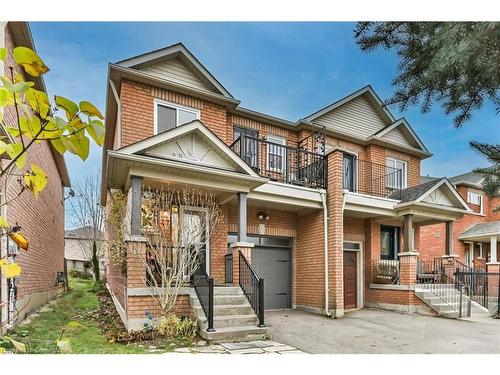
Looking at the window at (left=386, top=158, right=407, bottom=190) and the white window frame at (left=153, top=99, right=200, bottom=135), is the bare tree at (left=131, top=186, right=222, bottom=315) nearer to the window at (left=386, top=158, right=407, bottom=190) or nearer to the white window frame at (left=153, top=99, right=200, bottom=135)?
the white window frame at (left=153, top=99, right=200, bottom=135)

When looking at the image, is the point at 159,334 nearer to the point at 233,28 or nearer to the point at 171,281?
the point at 171,281

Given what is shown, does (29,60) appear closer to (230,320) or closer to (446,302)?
(230,320)

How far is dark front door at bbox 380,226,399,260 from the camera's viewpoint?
10.1 m

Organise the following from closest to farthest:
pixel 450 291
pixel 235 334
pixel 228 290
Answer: pixel 235 334 < pixel 228 290 < pixel 450 291

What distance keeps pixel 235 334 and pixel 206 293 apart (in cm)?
71

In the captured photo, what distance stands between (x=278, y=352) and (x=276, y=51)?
13.5 feet

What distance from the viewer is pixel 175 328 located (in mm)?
5207

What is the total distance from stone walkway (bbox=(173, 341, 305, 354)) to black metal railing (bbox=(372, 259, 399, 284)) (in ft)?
16.8

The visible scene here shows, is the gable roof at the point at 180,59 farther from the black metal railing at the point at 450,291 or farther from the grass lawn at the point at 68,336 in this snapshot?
the black metal railing at the point at 450,291

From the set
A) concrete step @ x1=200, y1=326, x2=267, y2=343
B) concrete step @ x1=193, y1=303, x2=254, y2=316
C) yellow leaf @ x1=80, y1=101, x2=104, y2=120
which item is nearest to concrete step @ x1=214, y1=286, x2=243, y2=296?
concrete step @ x1=193, y1=303, x2=254, y2=316

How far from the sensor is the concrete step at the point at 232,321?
530 cm

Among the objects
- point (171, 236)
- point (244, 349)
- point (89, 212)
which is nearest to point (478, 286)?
point (244, 349)
